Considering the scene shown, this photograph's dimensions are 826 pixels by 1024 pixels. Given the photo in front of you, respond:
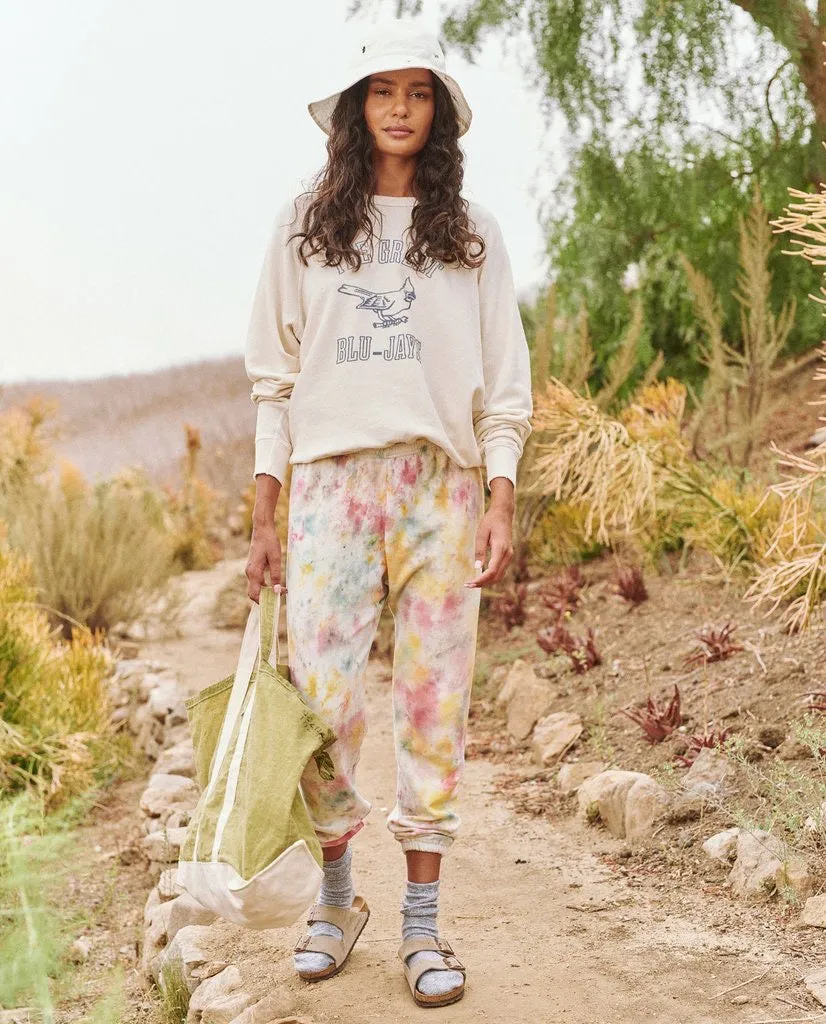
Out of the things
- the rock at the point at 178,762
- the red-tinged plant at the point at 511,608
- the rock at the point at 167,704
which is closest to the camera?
the rock at the point at 178,762

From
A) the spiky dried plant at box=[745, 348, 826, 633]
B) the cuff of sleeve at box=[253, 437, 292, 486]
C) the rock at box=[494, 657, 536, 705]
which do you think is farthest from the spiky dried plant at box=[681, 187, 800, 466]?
the cuff of sleeve at box=[253, 437, 292, 486]

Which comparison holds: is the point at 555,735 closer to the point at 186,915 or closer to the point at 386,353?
the point at 186,915

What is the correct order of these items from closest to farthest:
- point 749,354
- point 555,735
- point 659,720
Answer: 1. point 659,720
2. point 555,735
3. point 749,354

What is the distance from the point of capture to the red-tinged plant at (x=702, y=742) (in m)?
3.85

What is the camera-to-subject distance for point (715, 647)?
14.9 feet

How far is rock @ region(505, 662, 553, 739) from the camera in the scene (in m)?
4.99

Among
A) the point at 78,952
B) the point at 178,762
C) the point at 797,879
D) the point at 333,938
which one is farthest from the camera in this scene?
the point at 178,762

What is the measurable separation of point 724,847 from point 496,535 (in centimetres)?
129

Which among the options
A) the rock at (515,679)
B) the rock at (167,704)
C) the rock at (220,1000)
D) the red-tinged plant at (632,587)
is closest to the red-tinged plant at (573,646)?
the rock at (515,679)

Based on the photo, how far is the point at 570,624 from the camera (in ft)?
19.0

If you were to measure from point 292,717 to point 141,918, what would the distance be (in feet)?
6.67

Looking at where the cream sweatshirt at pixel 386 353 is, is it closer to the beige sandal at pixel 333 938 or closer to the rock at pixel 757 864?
the beige sandal at pixel 333 938

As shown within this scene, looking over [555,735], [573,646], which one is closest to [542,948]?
[555,735]

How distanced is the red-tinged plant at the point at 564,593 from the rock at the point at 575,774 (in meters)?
1.40
